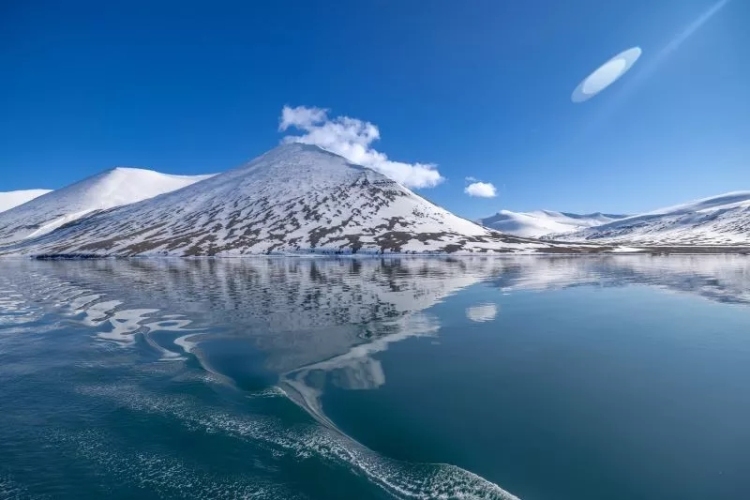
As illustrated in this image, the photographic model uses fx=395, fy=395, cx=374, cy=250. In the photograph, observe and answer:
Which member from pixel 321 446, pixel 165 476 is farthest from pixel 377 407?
pixel 165 476

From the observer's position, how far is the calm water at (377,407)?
10.5 m

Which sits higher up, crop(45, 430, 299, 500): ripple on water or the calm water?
the calm water

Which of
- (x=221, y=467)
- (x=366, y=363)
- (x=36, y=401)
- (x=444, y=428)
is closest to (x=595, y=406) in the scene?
A: (x=444, y=428)

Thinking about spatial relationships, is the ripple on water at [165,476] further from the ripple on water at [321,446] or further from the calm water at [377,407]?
the ripple on water at [321,446]

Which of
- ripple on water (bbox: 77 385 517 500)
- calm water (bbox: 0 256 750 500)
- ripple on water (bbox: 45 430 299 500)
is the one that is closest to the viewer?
ripple on water (bbox: 45 430 299 500)

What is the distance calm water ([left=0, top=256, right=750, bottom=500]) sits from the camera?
412 inches

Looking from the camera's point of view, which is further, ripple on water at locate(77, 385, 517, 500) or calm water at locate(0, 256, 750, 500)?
calm water at locate(0, 256, 750, 500)

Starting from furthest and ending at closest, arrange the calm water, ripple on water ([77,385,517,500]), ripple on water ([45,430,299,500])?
1. the calm water
2. ripple on water ([77,385,517,500])
3. ripple on water ([45,430,299,500])

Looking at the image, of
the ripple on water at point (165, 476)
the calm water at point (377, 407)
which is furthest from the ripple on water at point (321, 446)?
the ripple on water at point (165, 476)

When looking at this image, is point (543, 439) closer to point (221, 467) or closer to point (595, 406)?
point (595, 406)

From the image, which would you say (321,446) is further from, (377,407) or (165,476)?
(165,476)

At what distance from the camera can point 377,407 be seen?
15.1m

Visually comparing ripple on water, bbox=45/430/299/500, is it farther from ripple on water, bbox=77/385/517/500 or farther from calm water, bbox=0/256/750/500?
ripple on water, bbox=77/385/517/500

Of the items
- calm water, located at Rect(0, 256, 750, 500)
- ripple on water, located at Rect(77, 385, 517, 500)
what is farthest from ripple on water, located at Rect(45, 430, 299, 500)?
ripple on water, located at Rect(77, 385, 517, 500)
